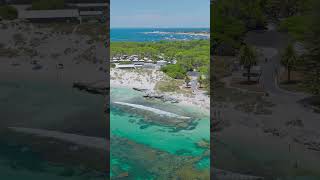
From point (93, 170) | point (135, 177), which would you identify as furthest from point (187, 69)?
point (93, 170)

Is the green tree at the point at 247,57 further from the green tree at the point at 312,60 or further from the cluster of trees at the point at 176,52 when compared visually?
the cluster of trees at the point at 176,52

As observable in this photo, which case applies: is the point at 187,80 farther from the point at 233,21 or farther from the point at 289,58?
the point at 289,58

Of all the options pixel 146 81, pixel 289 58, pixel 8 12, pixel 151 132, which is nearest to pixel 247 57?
pixel 289 58

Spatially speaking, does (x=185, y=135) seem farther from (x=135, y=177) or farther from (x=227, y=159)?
(x=227, y=159)

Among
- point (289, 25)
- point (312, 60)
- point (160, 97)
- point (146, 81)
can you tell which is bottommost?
point (160, 97)

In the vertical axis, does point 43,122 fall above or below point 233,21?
below

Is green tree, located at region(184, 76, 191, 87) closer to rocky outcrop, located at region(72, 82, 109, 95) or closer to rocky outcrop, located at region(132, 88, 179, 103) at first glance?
rocky outcrop, located at region(132, 88, 179, 103)

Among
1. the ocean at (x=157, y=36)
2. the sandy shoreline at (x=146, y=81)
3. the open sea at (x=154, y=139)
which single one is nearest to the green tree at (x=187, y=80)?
the sandy shoreline at (x=146, y=81)
